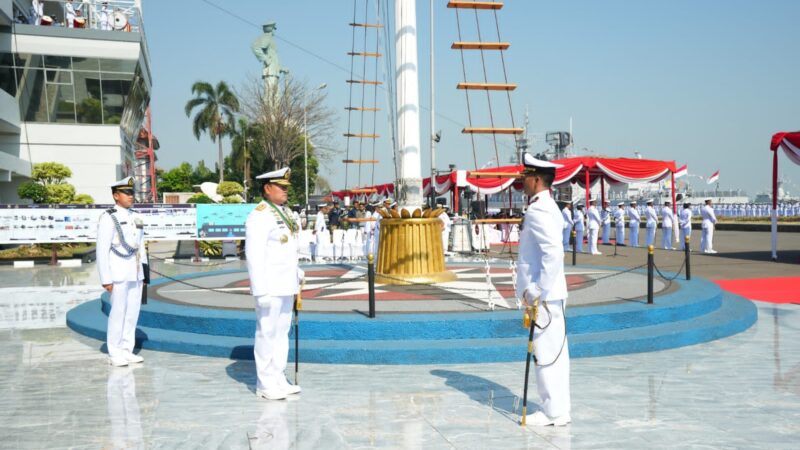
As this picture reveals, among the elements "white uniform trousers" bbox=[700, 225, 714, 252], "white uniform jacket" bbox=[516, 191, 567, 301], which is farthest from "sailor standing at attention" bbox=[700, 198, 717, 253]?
"white uniform jacket" bbox=[516, 191, 567, 301]

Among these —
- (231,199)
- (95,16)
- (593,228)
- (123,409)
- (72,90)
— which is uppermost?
(95,16)

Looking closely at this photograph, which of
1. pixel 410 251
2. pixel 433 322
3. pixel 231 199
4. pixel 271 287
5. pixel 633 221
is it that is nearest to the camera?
pixel 271 287

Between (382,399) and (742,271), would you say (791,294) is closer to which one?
(742,271)

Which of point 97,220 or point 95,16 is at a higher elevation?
point 95,16

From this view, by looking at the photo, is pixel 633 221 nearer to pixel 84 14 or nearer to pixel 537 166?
pixel 537 166

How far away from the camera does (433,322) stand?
8000 millimetres

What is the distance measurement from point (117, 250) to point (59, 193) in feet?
61.5

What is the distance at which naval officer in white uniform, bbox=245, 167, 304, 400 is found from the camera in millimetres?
6184

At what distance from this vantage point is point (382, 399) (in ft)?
20.1

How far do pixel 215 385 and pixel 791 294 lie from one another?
10.9 metres

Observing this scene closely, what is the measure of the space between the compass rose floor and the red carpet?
1.66 metres

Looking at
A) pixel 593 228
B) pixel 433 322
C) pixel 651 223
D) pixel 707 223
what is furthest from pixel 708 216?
pixel 433 322

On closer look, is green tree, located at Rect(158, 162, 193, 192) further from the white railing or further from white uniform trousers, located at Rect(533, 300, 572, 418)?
white uniform trousers, located at Rect(533, 300, 572, 418)

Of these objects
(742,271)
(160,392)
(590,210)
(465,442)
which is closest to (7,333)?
(160,392)
